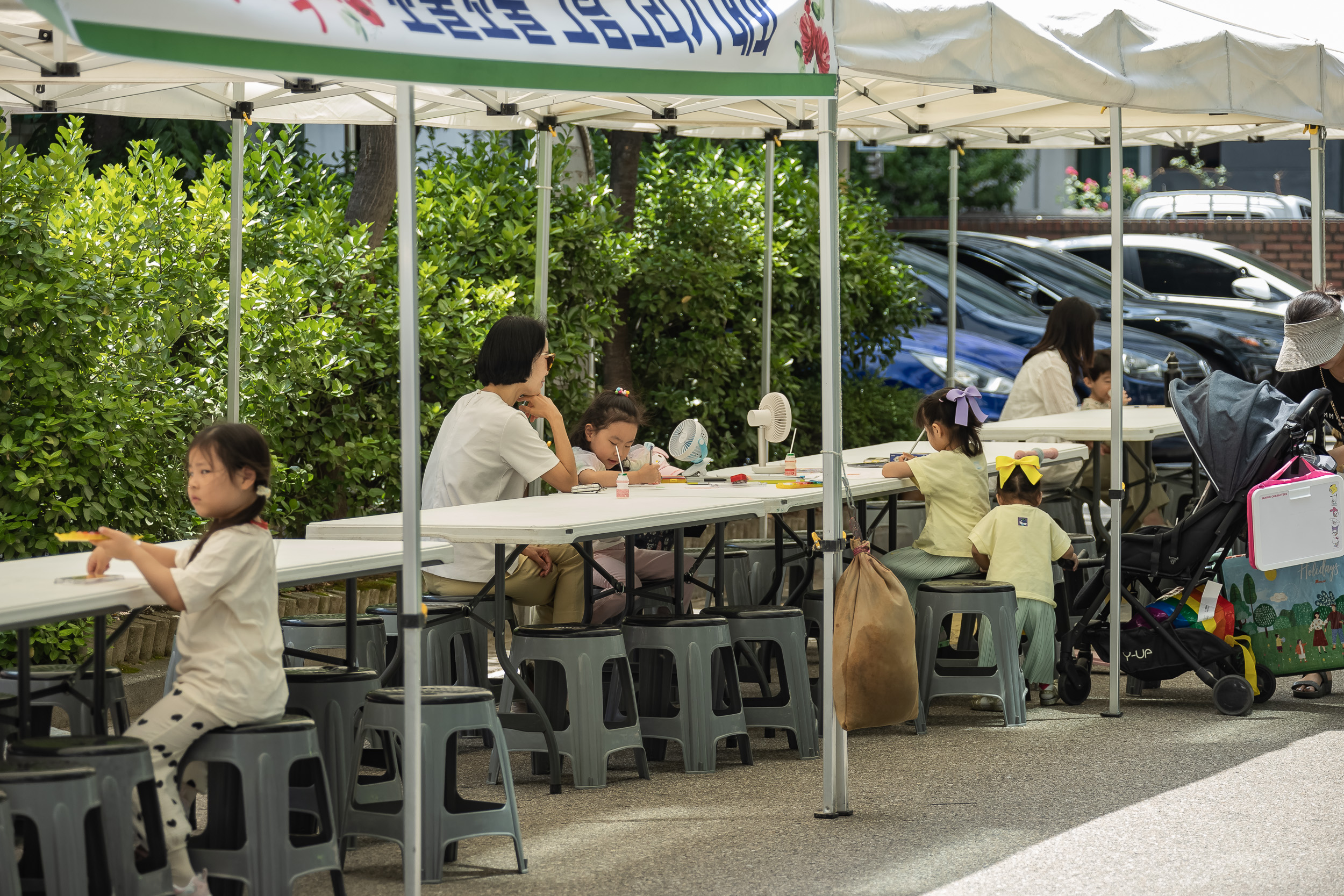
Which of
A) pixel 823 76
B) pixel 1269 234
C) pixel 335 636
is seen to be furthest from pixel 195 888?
pixel 1269 234

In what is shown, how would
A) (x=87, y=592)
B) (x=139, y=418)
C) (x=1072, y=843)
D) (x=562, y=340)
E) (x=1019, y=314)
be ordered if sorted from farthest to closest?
1. (x=1019, y=314)
2. (x=562, y=340)
3. (x=139, y=418)
4. (x=1072, y=843)
5. (x=87, y=592)

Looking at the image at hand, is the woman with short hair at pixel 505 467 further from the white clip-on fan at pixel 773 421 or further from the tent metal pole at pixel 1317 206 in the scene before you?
the tent metal pole at pixel 1317 206

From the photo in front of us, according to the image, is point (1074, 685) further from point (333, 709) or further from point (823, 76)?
point (333, 709)

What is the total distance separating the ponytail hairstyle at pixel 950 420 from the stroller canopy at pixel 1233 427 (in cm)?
82

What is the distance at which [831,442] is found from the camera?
5270 mm

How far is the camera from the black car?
12.5 meters

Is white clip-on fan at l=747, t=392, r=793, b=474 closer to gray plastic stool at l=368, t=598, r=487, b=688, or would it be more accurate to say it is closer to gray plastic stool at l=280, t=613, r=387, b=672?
gray plastic stool at l=368, t=598, r=487, b=688

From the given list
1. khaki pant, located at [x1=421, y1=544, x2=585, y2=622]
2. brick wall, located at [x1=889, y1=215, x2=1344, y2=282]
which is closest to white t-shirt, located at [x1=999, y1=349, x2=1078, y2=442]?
khaki pant, located at [x1=421, y1=544, x2=585, y2=622]

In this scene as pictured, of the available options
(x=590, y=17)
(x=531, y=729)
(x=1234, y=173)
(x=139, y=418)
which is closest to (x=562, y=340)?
(x=139, y=418)

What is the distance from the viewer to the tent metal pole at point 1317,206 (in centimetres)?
845

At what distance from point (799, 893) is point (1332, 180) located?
77.3 ft

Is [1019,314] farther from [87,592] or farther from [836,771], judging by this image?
[87,592]

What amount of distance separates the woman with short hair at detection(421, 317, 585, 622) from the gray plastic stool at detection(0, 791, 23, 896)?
8.78 ft

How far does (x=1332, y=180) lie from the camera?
83.5 feet
